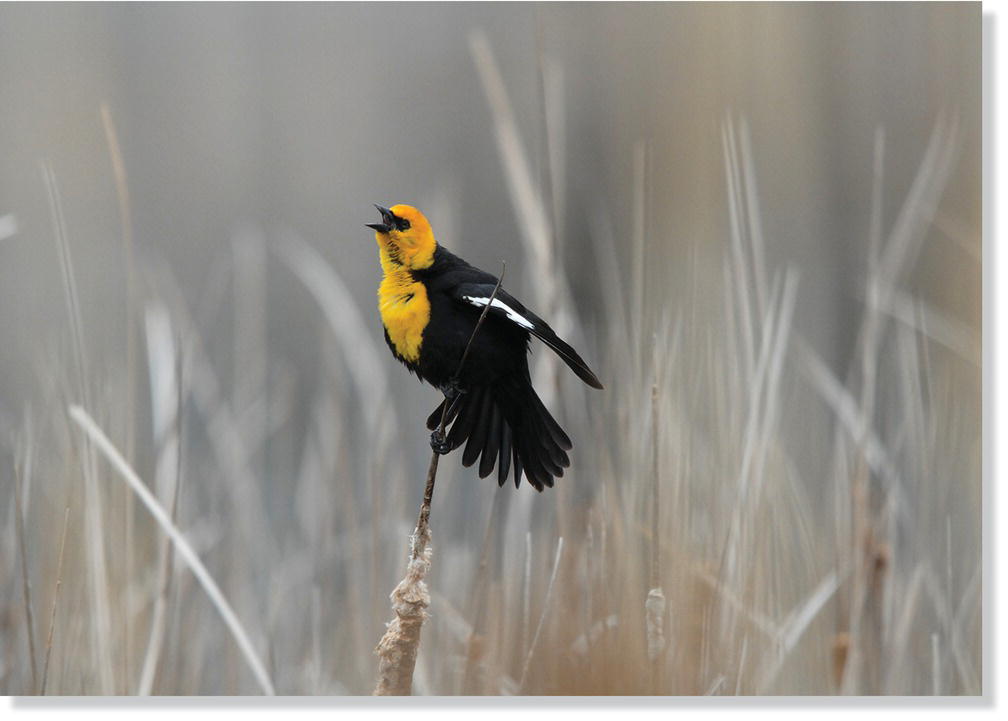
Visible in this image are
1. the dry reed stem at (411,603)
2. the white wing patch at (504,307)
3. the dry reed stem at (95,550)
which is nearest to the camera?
the dry reed stem at (411,603)

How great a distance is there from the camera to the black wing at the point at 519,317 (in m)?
1.55

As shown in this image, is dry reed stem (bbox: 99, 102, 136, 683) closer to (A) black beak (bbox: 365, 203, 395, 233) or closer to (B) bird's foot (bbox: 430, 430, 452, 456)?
(A) black beak (bbox: 365, 203, 395, 233)

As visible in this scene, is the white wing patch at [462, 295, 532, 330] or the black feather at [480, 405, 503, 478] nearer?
the white wing patch at [462, 295, 532, 330]

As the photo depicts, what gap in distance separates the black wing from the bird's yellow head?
100 mm

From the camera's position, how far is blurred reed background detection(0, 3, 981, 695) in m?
1.80

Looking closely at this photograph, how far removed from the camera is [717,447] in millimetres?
1860

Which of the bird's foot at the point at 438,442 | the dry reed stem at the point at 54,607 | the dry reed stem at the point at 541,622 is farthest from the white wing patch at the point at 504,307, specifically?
the dry reed stem at the point at 54,607

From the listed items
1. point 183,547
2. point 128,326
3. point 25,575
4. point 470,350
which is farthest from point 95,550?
point 470,350

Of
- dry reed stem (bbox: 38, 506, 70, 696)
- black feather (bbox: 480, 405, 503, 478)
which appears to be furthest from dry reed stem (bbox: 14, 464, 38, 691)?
black feather (bbox: 480, 405, 503, 478)

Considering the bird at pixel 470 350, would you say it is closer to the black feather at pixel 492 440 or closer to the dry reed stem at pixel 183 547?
the black feather at pixel 492 440

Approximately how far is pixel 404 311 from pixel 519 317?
204 millimetres

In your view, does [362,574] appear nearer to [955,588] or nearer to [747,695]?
[747,695]

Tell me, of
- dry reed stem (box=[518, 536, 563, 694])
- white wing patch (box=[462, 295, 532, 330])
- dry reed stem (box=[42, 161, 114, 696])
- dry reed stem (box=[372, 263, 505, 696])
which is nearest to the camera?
dry reed stem (box=[372, 263, 505, 696])

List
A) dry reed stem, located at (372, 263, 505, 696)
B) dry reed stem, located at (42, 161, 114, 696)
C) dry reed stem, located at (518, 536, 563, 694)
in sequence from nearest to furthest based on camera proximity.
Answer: dry reed stem, located at (372, 263, 505, 696)
dry reed stem, located at (518, 536, 563, 694)
dry reed stem, located at (42, 161, 114, 696)
